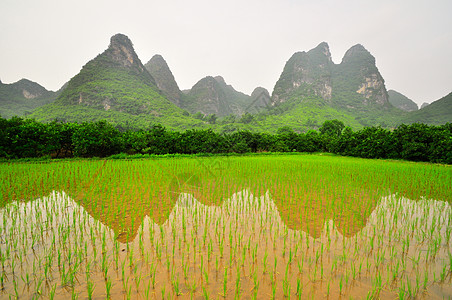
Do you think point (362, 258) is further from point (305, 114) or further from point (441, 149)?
point (305, 114)

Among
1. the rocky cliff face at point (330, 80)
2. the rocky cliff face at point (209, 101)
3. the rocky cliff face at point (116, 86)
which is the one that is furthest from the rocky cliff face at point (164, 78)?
the rocky cliff face at point (330, 80)

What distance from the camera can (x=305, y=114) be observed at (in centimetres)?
7162

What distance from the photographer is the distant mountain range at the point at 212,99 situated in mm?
59250

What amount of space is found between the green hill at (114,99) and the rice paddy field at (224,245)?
4827cm

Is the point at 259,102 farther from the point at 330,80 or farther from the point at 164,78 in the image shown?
the point at 164,78

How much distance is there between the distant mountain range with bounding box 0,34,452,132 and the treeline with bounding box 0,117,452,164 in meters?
14.9

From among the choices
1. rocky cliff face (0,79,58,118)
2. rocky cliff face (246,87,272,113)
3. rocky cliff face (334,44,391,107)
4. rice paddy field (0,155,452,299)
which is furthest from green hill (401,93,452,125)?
rocky cliff face (0,79,58,118)

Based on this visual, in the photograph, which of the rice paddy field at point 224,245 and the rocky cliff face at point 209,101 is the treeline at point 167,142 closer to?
the rice paddy field at point 224,245

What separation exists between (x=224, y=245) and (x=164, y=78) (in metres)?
135

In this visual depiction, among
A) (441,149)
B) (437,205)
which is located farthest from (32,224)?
(441,149)

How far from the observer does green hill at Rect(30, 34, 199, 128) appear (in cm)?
5456

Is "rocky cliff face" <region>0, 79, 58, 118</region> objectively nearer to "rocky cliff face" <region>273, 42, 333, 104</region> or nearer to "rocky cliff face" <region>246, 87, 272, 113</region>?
"rocky cliff face" <region>246, 87, 272, 113</region>

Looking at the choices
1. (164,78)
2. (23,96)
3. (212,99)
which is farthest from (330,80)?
(23,96)

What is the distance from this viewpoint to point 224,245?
2803 mm
